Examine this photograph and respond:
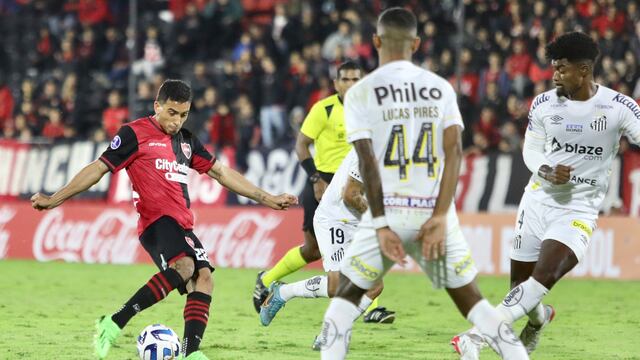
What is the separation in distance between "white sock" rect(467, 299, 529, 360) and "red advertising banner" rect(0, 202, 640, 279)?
33.7 ft

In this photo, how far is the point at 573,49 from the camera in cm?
827

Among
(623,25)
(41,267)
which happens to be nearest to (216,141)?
(41,267)

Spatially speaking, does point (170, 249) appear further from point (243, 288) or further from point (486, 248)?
point (486, 248)

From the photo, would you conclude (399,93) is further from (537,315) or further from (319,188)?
(319,188)

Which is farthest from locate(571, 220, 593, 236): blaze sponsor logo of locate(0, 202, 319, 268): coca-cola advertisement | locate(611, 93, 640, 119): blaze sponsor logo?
locate(0, 202, 319, 268): coca-cola advertisement

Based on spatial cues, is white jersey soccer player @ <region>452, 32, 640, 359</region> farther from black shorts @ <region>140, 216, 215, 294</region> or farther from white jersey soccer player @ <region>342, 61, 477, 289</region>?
white jersey soccer player @ <region>342, 61, 477, 289</region>

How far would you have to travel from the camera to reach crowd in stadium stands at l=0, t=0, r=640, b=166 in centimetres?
1941

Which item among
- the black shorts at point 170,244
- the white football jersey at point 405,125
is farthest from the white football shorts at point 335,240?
the white football jersey at point 405,125

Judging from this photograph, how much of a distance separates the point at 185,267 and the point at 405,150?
2616mm

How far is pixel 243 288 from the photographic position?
49.1ft

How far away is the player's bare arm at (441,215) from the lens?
20.2 ft

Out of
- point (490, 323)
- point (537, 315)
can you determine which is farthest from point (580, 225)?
point (490, 323)

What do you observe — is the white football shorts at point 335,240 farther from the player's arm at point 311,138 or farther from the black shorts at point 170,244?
the black shorts at point 170,244

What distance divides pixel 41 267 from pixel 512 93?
820cm
